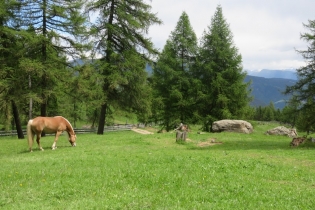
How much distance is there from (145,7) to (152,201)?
25.8m

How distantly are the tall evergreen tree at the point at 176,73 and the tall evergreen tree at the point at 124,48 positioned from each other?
6.35 m

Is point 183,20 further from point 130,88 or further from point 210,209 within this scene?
point 210,209

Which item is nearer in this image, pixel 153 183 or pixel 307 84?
pixel 153 183

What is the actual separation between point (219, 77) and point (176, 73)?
544cm

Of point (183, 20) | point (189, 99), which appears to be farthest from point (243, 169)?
point (183, 20)

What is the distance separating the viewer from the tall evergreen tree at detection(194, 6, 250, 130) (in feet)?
115

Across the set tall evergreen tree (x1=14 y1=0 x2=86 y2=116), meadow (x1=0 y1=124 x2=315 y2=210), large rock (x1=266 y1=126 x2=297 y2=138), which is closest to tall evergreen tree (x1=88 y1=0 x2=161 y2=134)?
tall evergreen tree (x1=14 y1=0 x2=86 y2=116)

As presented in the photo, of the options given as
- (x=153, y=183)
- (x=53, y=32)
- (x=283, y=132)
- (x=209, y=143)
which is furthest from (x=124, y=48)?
(x=153, y=183)

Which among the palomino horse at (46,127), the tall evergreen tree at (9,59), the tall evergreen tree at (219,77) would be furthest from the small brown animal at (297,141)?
the tall evergreen tree at (9,59)

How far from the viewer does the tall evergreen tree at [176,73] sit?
3684 centimetres

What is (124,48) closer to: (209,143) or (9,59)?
(9,59)

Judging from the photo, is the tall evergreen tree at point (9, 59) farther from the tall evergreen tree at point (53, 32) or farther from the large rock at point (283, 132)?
the large rock at point (283, 132)

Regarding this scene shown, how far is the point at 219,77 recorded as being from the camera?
34.9m

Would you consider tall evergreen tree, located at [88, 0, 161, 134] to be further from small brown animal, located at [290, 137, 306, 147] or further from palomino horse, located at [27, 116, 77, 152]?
small brown animal, located at [290, 137, 306, 147]
